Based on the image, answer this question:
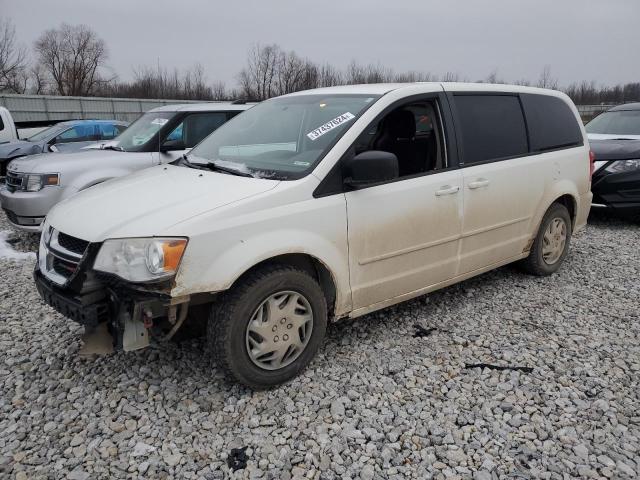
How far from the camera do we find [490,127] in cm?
406

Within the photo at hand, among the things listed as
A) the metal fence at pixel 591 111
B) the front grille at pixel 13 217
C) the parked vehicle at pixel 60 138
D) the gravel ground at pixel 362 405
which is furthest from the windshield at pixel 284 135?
the metal fence at pixel 591 111

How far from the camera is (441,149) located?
372cm

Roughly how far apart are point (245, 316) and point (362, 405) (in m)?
0.86

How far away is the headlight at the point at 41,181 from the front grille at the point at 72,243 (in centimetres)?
338

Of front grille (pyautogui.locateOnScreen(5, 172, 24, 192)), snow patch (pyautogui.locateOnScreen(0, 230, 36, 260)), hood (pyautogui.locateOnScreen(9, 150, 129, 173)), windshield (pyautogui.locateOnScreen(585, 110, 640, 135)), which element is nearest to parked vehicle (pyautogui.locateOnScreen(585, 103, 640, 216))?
windshield (pyautogui.locateOnScreen(585, 110, 640, 135))

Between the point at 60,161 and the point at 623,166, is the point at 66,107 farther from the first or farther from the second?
the point at 623,166

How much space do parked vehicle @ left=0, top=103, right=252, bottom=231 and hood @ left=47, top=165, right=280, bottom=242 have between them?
2.89 metres

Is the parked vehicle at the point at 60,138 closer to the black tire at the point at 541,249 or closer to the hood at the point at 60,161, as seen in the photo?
the hood at the point at 60,161

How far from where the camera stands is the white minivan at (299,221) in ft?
8.62

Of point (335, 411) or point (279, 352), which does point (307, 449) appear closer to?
point (335, 411)

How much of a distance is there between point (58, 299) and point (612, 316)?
4.12 meters

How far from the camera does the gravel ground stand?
Result: 7.97 ft

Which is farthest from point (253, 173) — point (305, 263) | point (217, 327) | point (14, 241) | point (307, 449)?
point (14, 241)

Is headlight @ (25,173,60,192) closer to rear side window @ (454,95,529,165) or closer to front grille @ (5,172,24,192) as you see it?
front grille @ (5,172,24,192)
